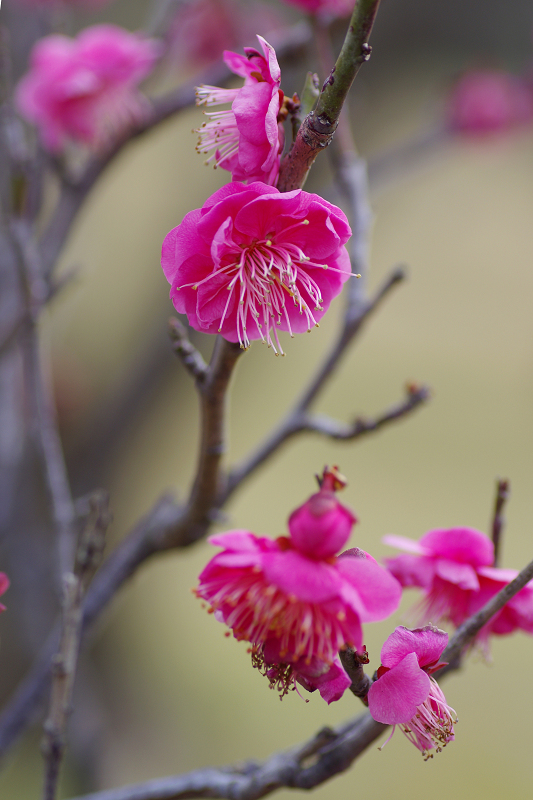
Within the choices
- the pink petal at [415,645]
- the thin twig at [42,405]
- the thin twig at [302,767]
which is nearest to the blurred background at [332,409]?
the thin twig at [42,405]

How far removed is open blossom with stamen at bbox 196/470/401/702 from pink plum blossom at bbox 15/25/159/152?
1.61 feet

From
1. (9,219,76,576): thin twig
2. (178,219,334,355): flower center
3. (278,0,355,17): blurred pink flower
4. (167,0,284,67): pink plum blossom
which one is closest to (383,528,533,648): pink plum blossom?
(178,219,334,355): flower center

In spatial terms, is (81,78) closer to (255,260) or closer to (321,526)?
Result: (255,260)

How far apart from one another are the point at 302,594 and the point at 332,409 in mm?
1766

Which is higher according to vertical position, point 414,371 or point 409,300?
point 409,300

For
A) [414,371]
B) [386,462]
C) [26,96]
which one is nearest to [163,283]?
[26,96]

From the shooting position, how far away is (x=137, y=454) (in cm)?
145

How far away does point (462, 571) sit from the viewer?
0.28 metres

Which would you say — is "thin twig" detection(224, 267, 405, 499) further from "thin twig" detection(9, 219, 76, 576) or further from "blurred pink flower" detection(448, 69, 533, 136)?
"blurred pink flower" detection(448, 69, 533, 136)

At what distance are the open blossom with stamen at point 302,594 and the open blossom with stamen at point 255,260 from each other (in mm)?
81

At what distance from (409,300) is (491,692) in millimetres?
1185

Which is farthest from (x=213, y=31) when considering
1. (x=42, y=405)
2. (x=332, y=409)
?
(x=332, y=409)

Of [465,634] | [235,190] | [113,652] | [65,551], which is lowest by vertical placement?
[113,652]

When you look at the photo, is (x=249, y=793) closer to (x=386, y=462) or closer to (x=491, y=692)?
(x=491, y=692)
